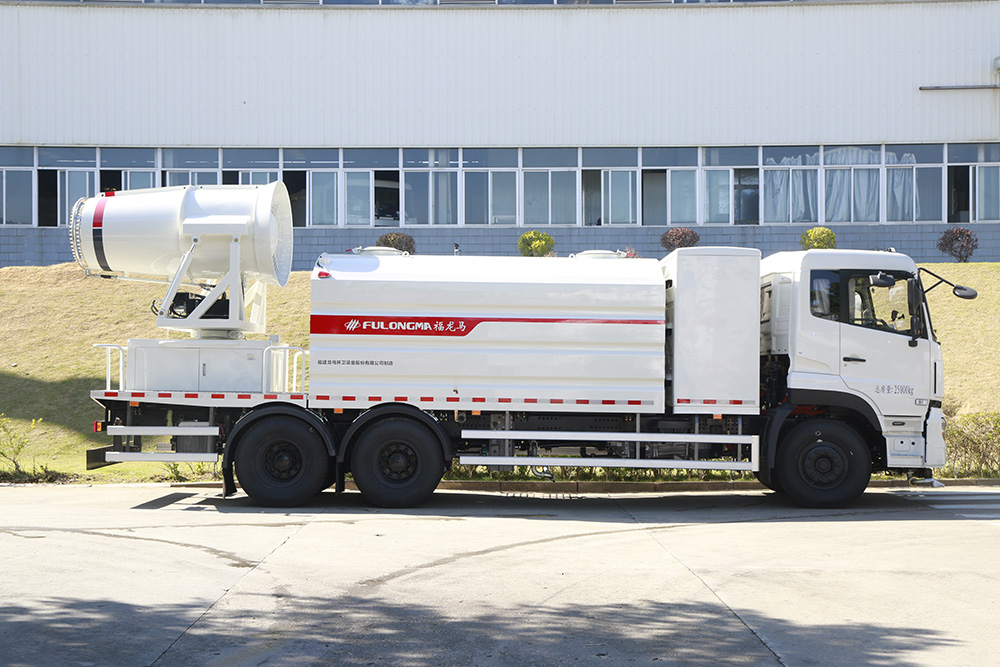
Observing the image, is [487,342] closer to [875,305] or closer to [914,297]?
[875,305]

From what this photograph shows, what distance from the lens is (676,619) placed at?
259 inches

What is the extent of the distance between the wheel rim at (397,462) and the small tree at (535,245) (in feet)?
48.9

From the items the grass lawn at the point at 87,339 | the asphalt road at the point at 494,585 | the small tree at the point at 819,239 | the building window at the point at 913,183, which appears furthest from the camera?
the building window at the point at 913,183

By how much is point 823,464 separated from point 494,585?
5712 millimetres

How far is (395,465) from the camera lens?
38.6 feet

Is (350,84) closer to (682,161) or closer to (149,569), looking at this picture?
(682,161)

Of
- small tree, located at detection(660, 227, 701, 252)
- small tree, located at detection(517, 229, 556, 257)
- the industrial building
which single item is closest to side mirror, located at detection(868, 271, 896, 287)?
small tree, located at detection(517, 229, 556, 257)

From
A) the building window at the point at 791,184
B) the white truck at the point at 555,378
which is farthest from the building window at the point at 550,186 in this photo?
the white truck at the point at 555,378

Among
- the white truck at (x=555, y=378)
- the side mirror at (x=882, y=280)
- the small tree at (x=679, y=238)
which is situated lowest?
the white truck at (x=555, y=378)

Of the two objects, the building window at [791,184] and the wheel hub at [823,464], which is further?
the building window at [791,184]

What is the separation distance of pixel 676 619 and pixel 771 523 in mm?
4616

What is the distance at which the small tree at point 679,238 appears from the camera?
27922mm

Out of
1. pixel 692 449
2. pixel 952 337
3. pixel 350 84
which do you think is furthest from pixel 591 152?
pixel 692 449

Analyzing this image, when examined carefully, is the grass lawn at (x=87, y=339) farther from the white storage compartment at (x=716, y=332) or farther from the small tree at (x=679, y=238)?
the white storage compartment at (x=716, y=332)
